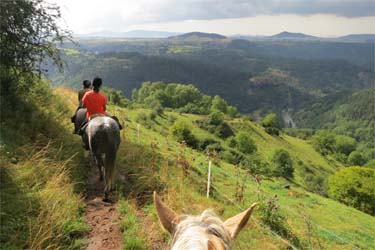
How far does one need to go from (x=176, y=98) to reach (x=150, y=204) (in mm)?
103675

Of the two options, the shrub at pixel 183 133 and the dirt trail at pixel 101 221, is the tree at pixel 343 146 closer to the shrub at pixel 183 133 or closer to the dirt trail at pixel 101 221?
the shrub at pixel 183 133

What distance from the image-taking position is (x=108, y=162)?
8.62 metres

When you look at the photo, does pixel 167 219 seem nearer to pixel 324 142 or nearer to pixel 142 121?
pixel 142 121

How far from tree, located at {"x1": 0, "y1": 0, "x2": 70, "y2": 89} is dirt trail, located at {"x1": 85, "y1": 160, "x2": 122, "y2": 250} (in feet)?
17.4

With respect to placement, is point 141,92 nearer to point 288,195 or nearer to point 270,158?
point 270,158

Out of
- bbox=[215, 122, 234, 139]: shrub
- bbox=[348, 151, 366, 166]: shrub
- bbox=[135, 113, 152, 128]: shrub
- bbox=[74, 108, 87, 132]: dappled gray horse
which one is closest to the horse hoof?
bbox=[74, 108, 87, 132]: dappled gray horse

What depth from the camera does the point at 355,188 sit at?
141ft

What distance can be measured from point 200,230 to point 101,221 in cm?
558

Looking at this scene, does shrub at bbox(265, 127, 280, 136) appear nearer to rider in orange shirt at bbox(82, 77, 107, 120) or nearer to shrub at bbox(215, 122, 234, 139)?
shrub at bbox(215, 122, 234, 139)

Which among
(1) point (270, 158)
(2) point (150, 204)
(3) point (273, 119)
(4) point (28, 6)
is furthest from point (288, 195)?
(3) point (273, 119)

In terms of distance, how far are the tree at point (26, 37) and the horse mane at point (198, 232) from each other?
10.5 meters

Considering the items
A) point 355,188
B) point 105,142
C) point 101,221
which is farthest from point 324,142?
point 101,221

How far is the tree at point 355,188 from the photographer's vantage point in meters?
40.9

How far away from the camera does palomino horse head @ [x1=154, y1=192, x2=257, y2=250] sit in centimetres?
193
